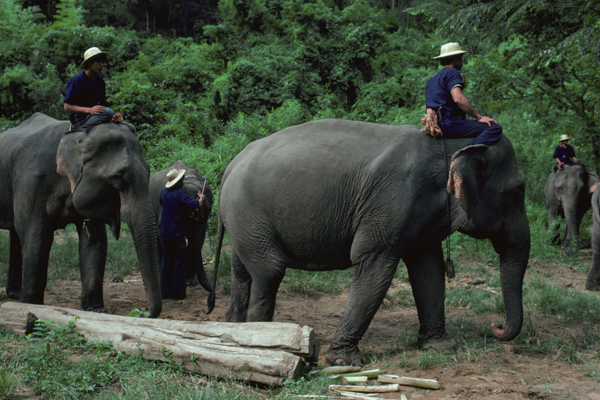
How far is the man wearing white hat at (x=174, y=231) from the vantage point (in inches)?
284

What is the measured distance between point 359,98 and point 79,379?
66.7 feet

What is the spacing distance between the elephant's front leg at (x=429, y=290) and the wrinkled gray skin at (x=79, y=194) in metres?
2.52

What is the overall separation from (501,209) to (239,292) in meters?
2.67

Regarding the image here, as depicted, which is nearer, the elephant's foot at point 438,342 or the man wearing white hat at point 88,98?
the elephant's foot at point 438,342

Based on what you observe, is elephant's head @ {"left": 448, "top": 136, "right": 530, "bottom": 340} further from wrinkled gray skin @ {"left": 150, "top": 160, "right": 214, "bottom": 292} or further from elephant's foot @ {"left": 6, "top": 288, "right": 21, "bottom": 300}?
elephant's foot @ {"left": 6, "top": 288, "right": 21, "bottom": 300}

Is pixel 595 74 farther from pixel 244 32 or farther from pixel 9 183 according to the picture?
pixel 244 32

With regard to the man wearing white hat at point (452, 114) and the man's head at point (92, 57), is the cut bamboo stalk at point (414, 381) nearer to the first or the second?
the man wearing white hat at point (452, 114)

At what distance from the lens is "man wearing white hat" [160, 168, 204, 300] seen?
23.6ft

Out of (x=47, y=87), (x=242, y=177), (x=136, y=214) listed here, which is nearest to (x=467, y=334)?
(x=242, y=177)

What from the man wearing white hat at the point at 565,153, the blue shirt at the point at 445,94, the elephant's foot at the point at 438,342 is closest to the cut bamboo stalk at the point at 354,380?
the elephant's foot at the point at 438,342

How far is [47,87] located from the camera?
58.8 feet

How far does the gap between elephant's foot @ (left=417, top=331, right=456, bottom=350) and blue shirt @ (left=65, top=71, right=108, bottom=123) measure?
14.1 feet

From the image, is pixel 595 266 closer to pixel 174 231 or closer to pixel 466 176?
pixel 466 176

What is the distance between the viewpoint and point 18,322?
466 centimetres
